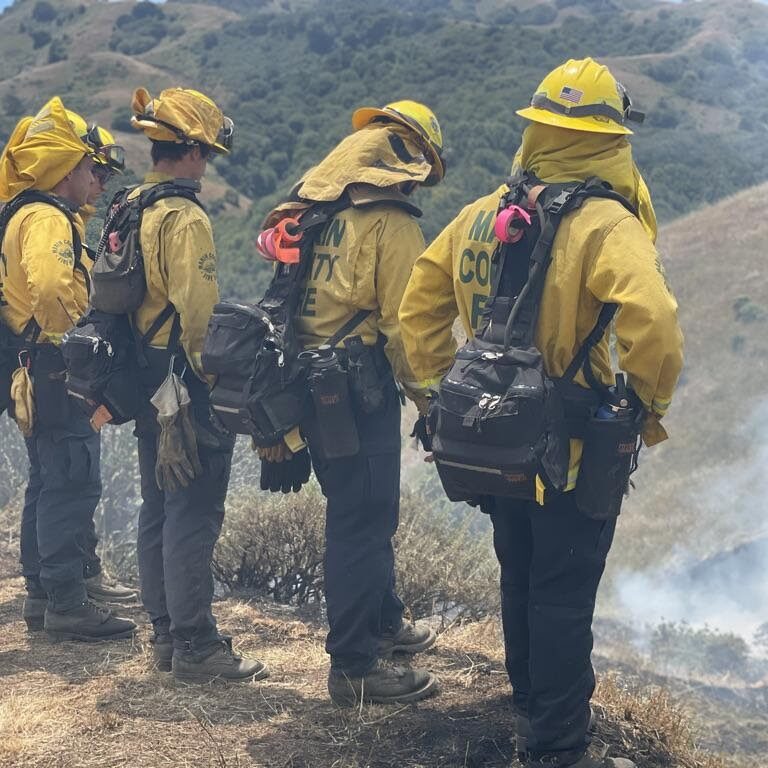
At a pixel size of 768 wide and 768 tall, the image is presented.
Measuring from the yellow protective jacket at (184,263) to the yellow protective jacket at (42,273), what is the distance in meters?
0.61

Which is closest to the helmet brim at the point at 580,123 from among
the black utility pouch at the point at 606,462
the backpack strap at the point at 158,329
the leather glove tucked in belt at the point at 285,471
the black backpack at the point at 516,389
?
the black backpack at the point at 516,389

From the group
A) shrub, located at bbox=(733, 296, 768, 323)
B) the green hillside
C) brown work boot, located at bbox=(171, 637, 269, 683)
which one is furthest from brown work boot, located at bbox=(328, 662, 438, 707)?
the green hillside

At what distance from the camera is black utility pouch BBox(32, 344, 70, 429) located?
4.56 metres

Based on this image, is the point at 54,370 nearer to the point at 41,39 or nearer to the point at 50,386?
the point at 50,386

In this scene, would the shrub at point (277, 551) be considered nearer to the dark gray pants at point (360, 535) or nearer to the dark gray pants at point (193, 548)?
the dark gray pants at point (193, 548)

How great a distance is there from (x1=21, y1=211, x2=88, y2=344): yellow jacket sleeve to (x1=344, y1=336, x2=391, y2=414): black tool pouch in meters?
1.39

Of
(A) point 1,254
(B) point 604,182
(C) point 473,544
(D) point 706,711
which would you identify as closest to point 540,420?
(B) point 604,182

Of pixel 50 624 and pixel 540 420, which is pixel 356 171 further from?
pixel 50 624

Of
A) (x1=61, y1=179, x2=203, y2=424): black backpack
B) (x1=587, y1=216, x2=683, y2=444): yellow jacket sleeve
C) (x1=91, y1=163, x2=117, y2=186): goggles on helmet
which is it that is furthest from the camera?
(x1=91, y1=163, x2=117, y2=186): goggles on helmet

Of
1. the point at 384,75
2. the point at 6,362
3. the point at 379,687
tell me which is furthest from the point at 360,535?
the point at 384,75

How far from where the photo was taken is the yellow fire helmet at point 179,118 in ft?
13.0

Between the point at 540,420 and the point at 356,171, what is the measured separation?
132 cm

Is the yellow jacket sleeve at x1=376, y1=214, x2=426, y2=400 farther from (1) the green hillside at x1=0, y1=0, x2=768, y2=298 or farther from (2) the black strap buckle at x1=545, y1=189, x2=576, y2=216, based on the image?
(1) the green hillside at x1=0, y1=0, x2=768, y2=298

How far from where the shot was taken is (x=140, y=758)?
10.8 feet
